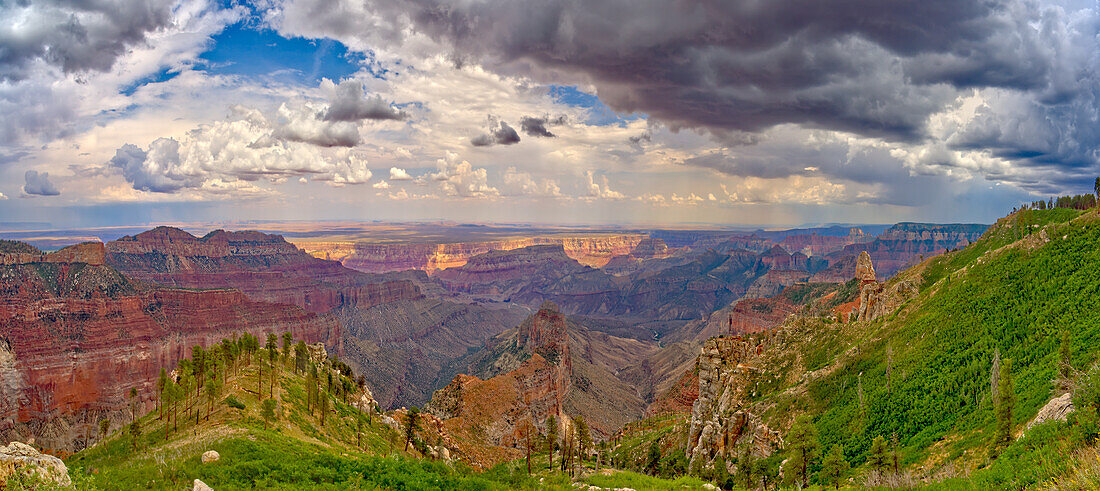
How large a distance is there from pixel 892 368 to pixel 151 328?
240923 millimetres

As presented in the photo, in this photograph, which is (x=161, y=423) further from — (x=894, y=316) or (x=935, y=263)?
(x=935, y=263)

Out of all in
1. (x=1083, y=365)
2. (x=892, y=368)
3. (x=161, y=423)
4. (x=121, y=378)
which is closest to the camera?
(x=1083, y=365)

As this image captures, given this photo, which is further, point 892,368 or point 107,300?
point 107,300

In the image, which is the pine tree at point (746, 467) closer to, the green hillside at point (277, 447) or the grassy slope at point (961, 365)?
the grassy slope at point (961, 365)

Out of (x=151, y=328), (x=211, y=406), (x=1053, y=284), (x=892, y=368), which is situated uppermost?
(x=1053, y=284)

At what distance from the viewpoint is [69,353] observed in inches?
6245

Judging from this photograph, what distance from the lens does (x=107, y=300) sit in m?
184

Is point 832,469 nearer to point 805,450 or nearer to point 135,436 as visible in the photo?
point 805,450

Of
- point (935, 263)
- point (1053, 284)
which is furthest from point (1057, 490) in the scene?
point (935, 263)

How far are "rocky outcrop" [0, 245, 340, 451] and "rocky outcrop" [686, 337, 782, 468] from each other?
15600 centimetres

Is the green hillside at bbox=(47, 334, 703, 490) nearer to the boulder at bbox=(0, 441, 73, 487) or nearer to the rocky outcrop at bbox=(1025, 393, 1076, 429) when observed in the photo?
the boulder at bbox=(0, 441, 73, 487)

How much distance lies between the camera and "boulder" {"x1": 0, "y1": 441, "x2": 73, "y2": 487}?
19.7 meters

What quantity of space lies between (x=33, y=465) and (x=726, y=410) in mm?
83068

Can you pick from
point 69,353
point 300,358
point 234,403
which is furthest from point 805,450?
point 69,353
